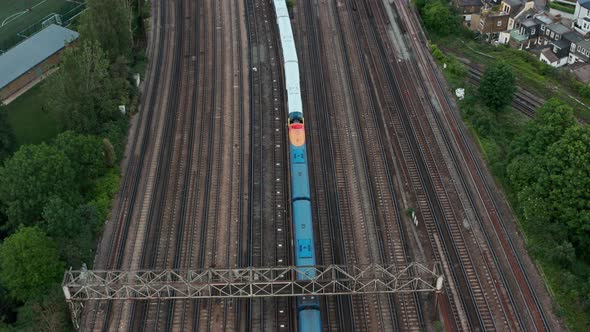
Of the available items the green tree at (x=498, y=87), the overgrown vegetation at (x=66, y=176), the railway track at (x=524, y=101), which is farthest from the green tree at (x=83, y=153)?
the railway track at (x=524, y=101)

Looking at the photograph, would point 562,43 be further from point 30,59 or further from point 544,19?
point 30,59

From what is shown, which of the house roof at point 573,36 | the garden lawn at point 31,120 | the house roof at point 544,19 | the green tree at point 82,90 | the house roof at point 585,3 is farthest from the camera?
the house roof at point 544,19

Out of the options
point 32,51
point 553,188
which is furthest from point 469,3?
point 32,51

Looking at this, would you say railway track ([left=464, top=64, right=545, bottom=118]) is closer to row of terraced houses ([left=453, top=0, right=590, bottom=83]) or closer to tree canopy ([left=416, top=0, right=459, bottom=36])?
tree canopy ([left=416, top=0, right=459, bottom=36])

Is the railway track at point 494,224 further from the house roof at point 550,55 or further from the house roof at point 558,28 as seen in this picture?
the house roof at point 558,28

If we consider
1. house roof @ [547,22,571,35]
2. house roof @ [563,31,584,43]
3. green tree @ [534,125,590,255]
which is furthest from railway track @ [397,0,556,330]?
house roof @ [547,22,571,35]

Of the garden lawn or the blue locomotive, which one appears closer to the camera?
the blue locomotive

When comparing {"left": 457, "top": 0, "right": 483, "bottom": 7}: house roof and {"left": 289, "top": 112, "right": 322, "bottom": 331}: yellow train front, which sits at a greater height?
{"left": 457, "top": 0, "right": 483, "bottom": 7}: house roof
